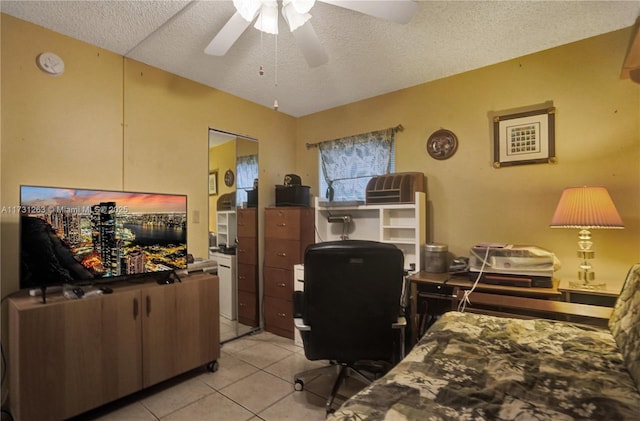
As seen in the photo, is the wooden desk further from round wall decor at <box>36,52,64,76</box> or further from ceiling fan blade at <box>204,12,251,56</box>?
round wall decor at <box>36,52,64,76</box>

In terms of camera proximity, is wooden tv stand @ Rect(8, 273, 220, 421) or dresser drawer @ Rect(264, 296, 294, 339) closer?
wooden tv stand @ Rect(8, 273, 220, 421)

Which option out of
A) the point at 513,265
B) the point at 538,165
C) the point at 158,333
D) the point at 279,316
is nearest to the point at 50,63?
the point at 158,333

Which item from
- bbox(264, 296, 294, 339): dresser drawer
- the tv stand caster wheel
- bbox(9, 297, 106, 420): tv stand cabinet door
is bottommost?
the tv stand caster wheel

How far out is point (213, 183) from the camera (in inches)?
119

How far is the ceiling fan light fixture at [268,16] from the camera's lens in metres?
1.53

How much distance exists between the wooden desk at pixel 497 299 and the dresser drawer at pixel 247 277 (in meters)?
1.76

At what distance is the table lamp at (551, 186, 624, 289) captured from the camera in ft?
6.07

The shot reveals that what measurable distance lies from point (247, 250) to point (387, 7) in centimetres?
262

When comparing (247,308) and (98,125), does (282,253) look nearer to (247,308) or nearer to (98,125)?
(247,308)

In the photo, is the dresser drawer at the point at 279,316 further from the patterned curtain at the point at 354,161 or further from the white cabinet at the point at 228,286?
the patterned curtain at the point at 354,161

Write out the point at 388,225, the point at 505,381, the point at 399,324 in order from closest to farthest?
the point at 505,381 < the point at 399,324 < the point at 388,225

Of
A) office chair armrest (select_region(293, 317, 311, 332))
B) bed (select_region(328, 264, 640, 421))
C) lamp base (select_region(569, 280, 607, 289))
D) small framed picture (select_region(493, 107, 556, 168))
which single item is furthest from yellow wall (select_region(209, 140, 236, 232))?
lamp base (select_region(569, 280, 607, 289))

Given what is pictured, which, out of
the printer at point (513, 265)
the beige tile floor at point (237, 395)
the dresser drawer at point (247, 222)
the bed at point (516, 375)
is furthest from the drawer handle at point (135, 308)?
the printer at point (513, 265)

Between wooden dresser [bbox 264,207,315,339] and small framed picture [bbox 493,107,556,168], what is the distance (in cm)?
188
